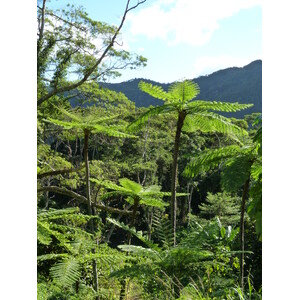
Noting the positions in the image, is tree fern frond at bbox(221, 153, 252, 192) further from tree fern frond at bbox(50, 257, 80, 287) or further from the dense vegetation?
tree fern frond at bbox(50, 257, 80, 287)

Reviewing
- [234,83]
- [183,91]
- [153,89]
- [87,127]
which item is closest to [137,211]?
[87,127]

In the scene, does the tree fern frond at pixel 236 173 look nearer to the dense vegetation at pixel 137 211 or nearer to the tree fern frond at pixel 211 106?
the dense vegetation at pixel 137 211

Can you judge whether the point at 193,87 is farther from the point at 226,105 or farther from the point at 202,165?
the point at 202,165

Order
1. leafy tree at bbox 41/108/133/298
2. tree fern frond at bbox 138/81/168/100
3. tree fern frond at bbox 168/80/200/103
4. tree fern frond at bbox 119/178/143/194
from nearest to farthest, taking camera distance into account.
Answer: tree fern frond at bbox 168/80/200/103 < tree fern frond at bbox 138/81/168/100 < leafy tree at bbox 41/108/133/298 < tree fern frond at bbox 119/178/143/194

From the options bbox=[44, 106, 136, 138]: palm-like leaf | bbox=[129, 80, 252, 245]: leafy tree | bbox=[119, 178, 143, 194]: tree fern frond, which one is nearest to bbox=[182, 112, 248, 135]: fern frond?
bbox=[129, 80, 252, 245]: leafy tree

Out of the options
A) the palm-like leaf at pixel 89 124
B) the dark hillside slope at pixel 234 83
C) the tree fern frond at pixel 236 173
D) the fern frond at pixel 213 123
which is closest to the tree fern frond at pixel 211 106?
the fern frond at pixel 213 123

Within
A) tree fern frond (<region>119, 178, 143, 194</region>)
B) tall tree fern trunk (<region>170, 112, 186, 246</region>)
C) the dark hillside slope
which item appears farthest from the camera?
the dark hillside slope

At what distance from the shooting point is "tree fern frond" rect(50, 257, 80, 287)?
2.15 metres

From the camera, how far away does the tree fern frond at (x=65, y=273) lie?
2.15 m

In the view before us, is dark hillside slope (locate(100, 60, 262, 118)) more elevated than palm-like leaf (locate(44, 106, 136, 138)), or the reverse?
dark hillside slope (locate(100, 60, 262, 118))
